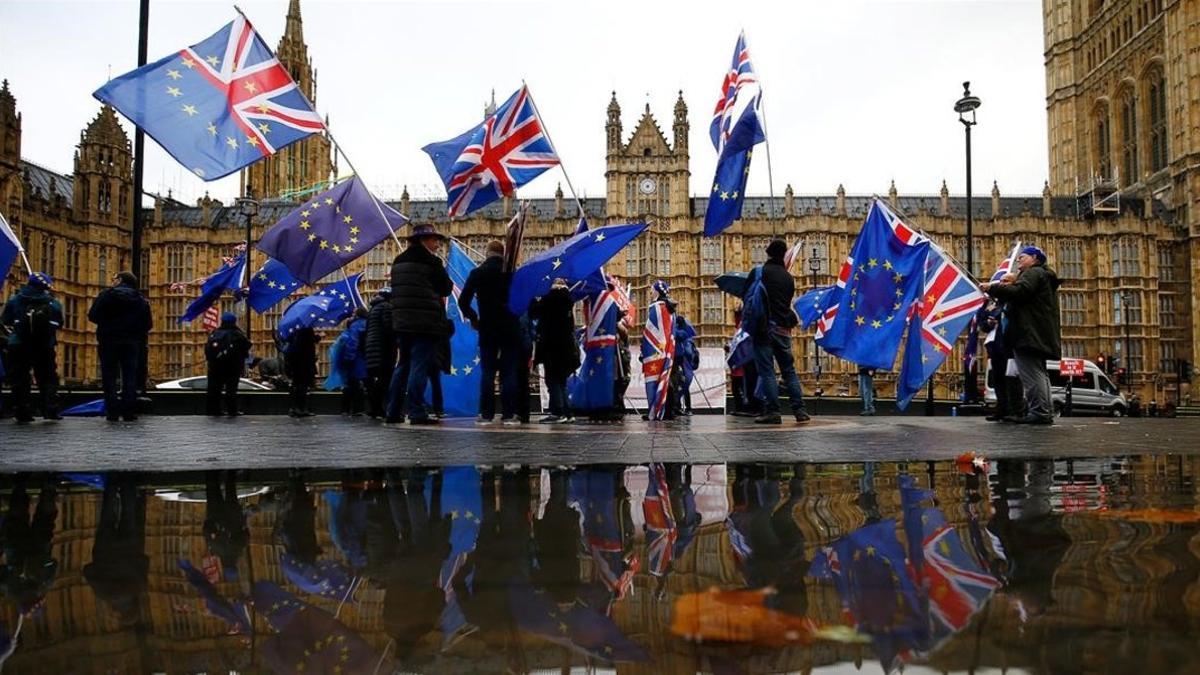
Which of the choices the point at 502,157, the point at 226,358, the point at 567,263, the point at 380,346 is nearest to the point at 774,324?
the point at 567,263

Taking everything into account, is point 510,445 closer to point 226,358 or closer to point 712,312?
point 226,358

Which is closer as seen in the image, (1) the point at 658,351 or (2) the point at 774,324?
(2) the point at 774,324

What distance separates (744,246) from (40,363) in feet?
126

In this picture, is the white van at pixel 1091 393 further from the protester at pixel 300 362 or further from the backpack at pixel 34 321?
the backpack at pixel 34 321

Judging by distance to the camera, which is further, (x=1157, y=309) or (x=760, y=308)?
(x=1157, y=309)

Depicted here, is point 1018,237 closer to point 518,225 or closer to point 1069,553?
point 518,225

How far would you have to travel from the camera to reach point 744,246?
148ft

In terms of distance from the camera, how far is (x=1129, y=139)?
54562mm

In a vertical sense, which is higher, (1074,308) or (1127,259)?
(1127,259)

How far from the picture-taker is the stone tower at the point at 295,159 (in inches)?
2101

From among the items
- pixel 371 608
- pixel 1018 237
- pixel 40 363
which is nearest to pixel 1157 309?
pixel 1018 237

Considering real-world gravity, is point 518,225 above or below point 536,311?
above

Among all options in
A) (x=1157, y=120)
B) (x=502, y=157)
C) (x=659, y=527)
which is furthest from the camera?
(x=1157, y=120)

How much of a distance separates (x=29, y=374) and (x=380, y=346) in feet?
11.3
